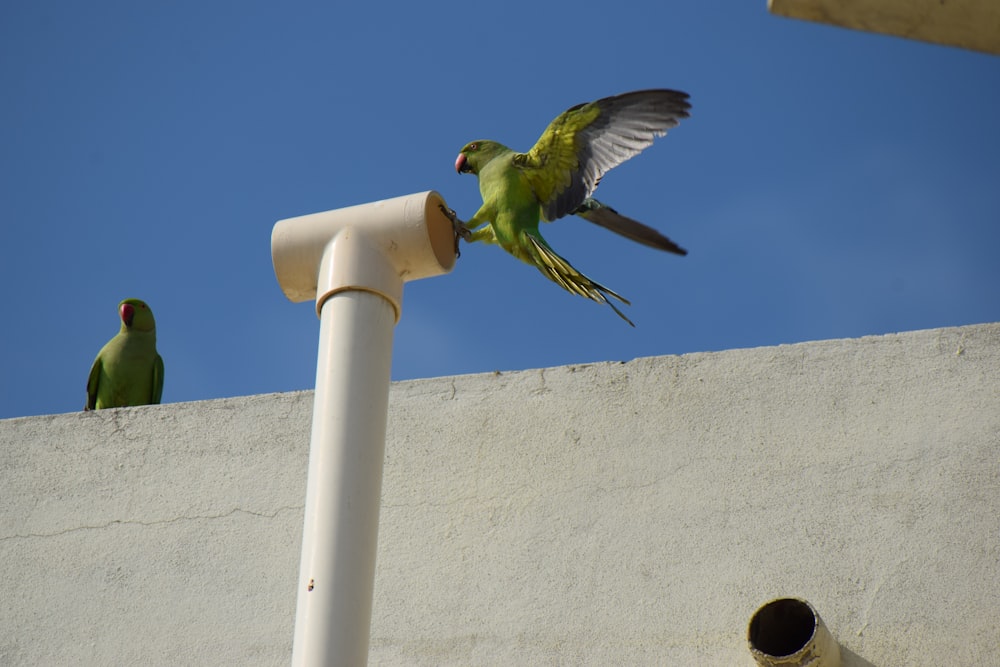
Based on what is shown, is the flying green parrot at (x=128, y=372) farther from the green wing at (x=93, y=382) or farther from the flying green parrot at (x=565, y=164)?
the flying green parrot at (x=565, y=164)

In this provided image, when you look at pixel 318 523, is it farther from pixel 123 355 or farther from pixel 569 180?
pixel 123 355

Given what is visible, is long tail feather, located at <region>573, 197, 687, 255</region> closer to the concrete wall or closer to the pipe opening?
the concrete wall

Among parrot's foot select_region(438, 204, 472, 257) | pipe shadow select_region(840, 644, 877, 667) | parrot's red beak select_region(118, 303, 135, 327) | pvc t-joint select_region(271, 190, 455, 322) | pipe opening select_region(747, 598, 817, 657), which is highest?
parrot's red beak select_region(118, 303, 135, 327)

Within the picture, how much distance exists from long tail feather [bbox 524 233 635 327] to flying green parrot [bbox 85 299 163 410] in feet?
9.49

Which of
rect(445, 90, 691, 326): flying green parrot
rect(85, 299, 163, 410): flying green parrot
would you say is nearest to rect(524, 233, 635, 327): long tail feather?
rect(445, 90, 691, 326): flying green parrot

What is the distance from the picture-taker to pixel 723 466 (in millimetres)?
3836

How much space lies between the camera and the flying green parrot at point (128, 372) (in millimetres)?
6191

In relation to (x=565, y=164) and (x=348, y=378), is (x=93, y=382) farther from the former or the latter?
(x=348, y=378)

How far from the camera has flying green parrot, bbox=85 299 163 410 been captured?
20.3 feet

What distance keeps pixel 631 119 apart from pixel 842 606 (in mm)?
1766

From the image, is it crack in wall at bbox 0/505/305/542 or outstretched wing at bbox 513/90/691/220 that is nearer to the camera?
crack in wall at bbox 0/505/305/542

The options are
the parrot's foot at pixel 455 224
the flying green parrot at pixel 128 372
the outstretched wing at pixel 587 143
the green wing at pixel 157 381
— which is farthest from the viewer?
the green wing at pixel 157 381

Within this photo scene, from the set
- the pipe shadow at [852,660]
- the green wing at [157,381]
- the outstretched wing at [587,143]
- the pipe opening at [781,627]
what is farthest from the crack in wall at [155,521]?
the green wing at [157,381]

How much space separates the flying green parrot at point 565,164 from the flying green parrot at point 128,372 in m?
2.57
